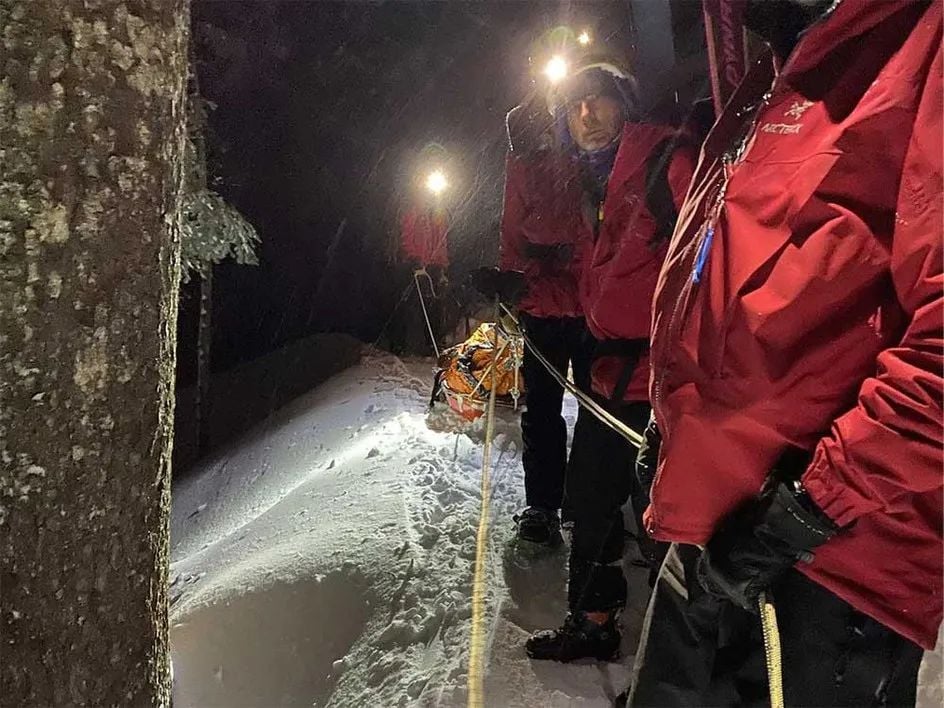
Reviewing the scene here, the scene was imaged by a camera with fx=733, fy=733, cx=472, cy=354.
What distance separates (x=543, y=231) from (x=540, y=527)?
157cm

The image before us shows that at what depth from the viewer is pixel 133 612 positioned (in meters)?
2.06

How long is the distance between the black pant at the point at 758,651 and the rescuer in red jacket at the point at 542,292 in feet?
6.08

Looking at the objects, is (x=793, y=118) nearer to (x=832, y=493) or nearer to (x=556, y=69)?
(x=832, y=493)

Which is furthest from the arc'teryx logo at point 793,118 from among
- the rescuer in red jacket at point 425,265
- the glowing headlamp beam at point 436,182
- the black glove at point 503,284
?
the glowing headlamp beam at point 436,182

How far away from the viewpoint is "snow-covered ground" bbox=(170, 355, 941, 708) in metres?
2.88

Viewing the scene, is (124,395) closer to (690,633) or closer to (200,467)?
(690,633)

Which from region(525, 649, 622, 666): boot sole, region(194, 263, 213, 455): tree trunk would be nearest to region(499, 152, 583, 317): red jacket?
region(525, 649, 622, 666): boot sole

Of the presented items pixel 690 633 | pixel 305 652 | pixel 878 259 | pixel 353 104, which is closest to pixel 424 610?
pixel 305 652

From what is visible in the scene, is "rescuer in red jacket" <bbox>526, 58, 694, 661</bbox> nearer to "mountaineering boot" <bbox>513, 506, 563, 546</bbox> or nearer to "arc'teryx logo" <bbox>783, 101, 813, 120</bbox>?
"mountaineering boot" <bbox>513, 506, 563, 546</bbox>

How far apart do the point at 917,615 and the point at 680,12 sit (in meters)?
2.14

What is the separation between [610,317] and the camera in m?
2.73

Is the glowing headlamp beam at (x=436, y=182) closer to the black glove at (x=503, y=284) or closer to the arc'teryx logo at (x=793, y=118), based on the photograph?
the black glove at (x=503, y=284)

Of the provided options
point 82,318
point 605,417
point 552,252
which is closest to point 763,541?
point 605,417

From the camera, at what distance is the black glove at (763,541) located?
1.32 m
